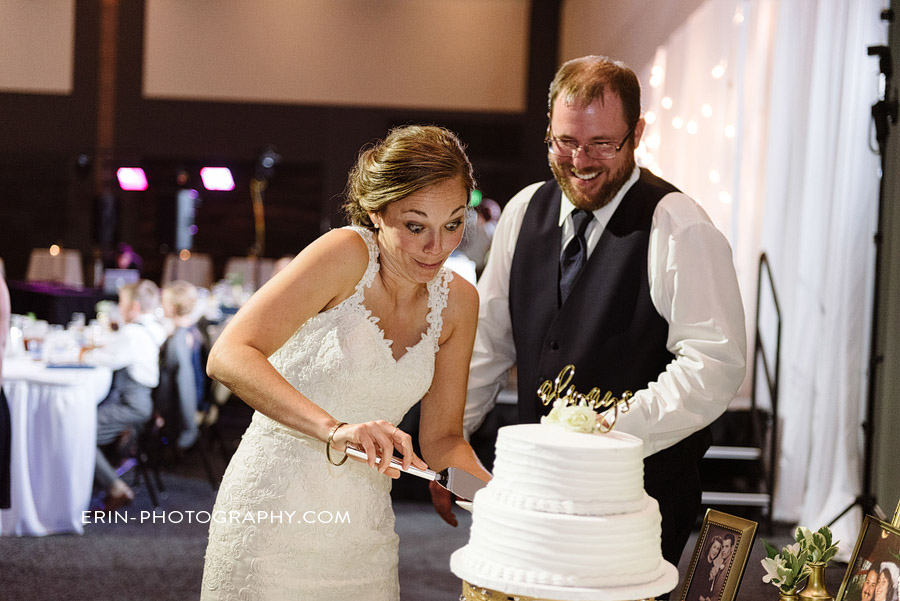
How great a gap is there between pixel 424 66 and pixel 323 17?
1.29 m

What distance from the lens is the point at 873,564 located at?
1.41 meters

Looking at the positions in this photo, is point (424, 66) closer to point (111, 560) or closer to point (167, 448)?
point (167, 448)

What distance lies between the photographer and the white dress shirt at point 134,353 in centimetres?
504

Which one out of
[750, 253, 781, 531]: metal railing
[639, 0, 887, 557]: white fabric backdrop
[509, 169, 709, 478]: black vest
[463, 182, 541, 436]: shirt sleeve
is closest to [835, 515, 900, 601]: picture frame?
[509, 169, 709, 478]: black vest

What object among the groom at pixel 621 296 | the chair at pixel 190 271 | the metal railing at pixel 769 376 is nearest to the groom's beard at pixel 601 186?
the groom at pixel 621 296

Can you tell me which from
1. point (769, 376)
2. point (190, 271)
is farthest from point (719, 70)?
point (190, 271)

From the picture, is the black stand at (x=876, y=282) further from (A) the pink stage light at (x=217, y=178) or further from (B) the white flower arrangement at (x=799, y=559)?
(A) the pink stage light at (x=217, y=178)

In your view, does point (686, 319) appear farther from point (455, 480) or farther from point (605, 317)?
point (455, 480)

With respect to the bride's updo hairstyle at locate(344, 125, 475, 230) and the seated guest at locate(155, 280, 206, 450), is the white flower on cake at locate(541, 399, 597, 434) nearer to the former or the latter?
the bride's updo hairstyle at locate(344, 125, 475, 230)

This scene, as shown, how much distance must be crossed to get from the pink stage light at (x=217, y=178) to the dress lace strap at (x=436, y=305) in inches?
382

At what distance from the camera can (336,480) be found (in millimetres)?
1867

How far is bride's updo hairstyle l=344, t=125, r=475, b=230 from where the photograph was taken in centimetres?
167

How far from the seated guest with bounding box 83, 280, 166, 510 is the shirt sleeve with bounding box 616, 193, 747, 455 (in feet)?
12.1

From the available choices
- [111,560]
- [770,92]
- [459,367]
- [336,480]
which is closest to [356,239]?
[459,367]
